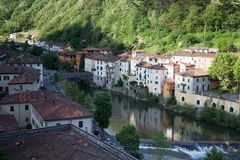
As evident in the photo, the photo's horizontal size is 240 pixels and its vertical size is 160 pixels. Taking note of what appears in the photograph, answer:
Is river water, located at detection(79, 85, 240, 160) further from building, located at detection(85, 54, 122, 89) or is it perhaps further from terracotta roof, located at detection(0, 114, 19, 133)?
building, located at detection(85, 54, 122, 89)

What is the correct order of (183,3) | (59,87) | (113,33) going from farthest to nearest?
1. (113,33)
2. (183,3)
3. (59,87)

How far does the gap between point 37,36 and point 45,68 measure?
46.7 meters

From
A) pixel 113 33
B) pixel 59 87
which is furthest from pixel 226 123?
pixel 113 33

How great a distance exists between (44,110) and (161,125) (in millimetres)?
18825

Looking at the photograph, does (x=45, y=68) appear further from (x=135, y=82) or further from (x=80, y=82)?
(x=135, y=82)

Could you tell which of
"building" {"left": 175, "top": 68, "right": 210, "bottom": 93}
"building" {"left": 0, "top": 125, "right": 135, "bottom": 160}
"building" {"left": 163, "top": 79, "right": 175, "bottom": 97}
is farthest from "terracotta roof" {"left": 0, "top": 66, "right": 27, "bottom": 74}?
"building" {"left": 0, "top": 125, "right": 135, "bottom": 160}

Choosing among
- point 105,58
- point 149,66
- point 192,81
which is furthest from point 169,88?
point 105,58

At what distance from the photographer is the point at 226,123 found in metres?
43.5

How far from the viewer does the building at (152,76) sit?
2233 inches

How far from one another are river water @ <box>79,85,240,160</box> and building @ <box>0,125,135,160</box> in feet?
44.3

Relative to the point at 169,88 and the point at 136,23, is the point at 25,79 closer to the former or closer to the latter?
the point at 169,88

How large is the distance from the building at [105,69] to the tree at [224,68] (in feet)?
63.8

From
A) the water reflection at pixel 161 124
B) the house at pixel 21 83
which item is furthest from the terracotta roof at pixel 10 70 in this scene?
the water reflection at pixel 161 124

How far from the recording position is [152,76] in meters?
57.8
